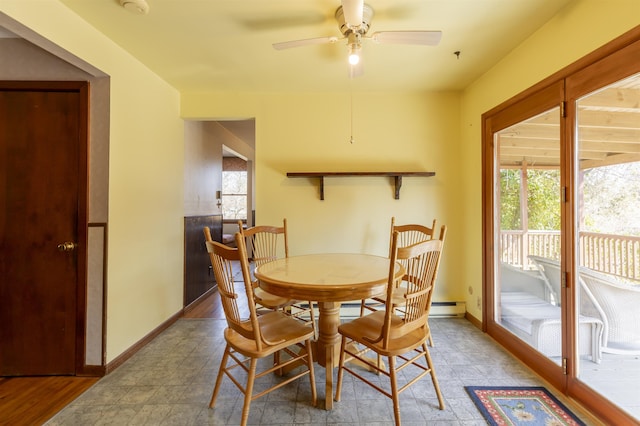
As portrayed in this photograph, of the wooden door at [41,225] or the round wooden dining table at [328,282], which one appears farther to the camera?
the wooden door at [41,225]

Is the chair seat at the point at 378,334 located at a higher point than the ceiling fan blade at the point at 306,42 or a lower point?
lower

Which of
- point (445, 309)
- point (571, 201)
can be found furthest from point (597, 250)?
point (445, 309)

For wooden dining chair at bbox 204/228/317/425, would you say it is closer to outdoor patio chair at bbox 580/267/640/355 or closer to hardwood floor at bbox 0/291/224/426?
hardwood floor at bbox 0/291/224/426

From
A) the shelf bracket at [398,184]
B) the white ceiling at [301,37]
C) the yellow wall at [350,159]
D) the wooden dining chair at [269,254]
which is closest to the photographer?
the white ceiling at [301,37]

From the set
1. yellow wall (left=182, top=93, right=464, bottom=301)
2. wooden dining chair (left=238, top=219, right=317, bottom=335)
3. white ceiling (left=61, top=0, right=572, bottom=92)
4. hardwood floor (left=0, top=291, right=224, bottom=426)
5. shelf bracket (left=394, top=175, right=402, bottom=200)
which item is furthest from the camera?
yellow wall (left=182, top=93, right=464, bottom=301)

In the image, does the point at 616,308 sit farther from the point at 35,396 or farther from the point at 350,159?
the point at 35,396

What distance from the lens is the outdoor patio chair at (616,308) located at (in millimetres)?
1485

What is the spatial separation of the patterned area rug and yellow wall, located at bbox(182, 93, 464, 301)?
1.30 metres

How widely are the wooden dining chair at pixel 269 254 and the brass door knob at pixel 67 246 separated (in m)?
1.18

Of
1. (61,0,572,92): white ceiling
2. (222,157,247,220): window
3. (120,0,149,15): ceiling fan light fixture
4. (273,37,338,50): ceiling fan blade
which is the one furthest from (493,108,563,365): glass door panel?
(222,157,247,220): window

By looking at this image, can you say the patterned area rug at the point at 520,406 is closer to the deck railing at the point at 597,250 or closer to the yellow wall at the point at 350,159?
the deck railing at the point at 597,250

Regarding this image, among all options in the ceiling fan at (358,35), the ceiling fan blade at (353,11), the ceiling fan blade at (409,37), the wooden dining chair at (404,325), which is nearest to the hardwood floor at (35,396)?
the wooden dining chair at (404,325)

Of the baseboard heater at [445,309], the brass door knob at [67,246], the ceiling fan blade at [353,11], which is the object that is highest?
the ceiling fan blade at [353,11]

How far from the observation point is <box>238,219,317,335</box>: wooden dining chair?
212 cm
